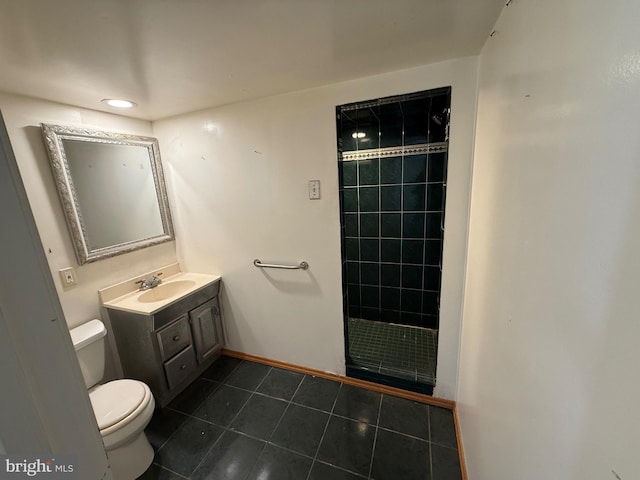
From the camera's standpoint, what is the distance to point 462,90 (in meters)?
1.35

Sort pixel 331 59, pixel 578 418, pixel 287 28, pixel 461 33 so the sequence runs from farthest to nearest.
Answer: pixel 331 59, pixel 461 33, pixel 287 28, pixel 578 418

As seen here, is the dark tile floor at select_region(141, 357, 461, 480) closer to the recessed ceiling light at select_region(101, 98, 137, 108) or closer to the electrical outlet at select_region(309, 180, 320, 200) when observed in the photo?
the electrical outlet at select_region(309, 180, 320, 200)

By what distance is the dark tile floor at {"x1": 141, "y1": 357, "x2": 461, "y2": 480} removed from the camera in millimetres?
1389

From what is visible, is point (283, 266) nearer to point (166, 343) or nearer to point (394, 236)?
point (166, 343)

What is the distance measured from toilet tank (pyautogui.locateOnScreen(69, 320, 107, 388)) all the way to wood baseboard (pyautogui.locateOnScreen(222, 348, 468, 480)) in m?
0.94

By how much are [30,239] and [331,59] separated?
4.40 feet

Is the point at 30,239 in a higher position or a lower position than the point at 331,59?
lower

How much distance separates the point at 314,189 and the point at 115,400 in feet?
5.38

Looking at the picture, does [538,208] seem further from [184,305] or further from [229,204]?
[184,305]

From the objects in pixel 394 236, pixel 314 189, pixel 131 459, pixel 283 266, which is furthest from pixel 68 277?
pixel 394 236

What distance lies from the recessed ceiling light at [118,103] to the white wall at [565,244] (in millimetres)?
2017

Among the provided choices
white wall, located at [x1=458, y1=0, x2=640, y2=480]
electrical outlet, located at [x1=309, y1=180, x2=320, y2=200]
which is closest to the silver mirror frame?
electrical outlet, located at [x1=309, y1=180, x2=320, y2=200]

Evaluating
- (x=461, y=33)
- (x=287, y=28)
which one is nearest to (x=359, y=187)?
(x=461, y=33)

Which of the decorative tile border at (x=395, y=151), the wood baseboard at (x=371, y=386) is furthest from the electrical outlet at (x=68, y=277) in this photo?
the decorative tile border at (x=395, y=151)
